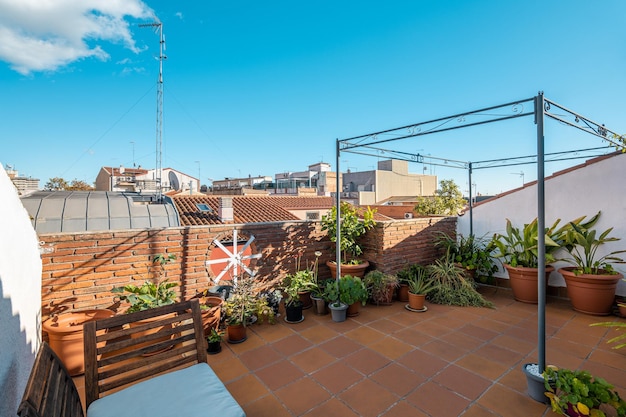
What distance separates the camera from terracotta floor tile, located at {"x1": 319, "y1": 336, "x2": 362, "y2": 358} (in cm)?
280

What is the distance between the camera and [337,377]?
240 centimetres

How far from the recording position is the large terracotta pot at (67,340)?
2.40m

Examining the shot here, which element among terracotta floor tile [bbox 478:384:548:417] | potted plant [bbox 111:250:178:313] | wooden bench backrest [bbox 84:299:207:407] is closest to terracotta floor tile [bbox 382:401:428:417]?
terracotta floor tile [bbox 478:384:548:417]

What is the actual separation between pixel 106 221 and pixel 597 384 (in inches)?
359

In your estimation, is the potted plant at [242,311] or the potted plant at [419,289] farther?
the potted plant at [419,289]

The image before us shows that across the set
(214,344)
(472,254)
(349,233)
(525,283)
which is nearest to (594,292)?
(525,283)

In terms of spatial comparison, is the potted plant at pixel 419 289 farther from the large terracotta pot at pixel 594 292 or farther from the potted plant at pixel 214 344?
the potted plant at pixel 214 344

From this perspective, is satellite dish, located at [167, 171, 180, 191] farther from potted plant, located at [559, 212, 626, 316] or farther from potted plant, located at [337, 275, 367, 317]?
potted plant, located at [559, 212, 626, 316]

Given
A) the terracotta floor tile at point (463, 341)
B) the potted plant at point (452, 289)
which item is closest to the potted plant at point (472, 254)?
the potted plant at point (452, 289)

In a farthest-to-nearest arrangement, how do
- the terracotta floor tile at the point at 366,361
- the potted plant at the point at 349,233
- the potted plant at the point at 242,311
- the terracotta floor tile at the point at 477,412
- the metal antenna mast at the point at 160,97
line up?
1. the metal antenna mast at the point at 160,97
2. the potted plant at the point at 349,233
3. the potted plant at the point at 242,311
4. the terracotta floor tile at the point at 366,361
5. the terracotta floor tile at the point at 477,412

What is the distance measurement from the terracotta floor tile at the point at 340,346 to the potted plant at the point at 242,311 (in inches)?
32.9

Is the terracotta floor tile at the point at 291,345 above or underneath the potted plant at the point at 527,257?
underneath

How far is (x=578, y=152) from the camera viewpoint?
4566 millimetres

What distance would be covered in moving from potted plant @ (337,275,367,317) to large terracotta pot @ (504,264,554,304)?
2.37 m
